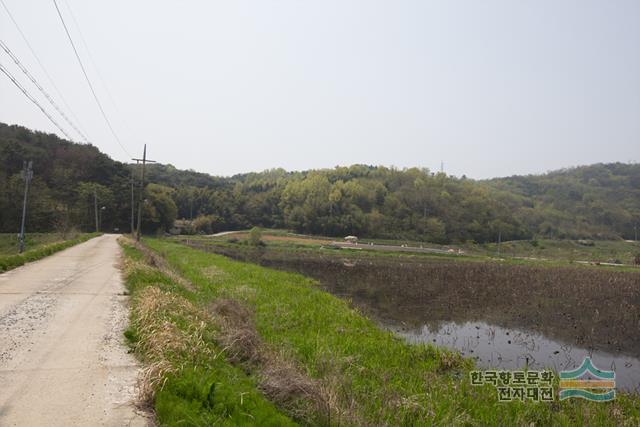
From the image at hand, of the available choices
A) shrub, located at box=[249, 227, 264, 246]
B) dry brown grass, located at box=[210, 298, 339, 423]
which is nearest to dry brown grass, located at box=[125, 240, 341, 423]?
dry brown grass, located at box=[210, 298, 339, 423]

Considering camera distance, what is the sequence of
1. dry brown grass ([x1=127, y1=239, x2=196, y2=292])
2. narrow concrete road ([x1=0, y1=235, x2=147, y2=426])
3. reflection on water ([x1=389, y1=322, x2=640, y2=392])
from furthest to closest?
dry brown grass ([x1=127, y1=239, x2=196, y2=292])
reflection on water ([x1=389, y1=322, x2=640, y2=392])
narrow concrete road ([x1=0, y1=235, x2=147, y2=426])

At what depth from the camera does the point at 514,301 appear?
69.1 feet

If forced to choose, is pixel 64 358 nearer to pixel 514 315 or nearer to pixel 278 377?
pixel 278 377

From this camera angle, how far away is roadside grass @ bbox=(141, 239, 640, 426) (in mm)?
6668

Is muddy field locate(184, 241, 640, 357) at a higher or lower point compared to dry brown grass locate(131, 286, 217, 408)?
lower

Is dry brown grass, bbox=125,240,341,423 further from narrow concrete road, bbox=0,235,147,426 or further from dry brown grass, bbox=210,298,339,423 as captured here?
narrow concrete road, bbox=0,235,147,426

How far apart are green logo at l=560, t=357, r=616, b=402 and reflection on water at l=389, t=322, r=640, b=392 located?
34cm

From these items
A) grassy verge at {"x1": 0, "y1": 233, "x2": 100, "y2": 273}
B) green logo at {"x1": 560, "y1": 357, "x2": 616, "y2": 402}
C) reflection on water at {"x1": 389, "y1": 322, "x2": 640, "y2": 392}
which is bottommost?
reflection on water at {"x1": 389, "y1": 322, "x2": 640, "y2": 392}

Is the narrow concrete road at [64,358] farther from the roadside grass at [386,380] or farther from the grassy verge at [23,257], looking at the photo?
the grassy verge at [23,257]

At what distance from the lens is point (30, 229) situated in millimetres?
49250

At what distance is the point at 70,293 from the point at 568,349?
15.9 metres

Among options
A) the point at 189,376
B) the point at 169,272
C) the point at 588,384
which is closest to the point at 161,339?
the point at 189,376

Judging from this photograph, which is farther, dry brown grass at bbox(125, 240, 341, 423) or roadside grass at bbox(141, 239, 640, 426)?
roadside grass at bbox(141, 239, 640, 426)

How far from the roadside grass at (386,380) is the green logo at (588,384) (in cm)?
34
